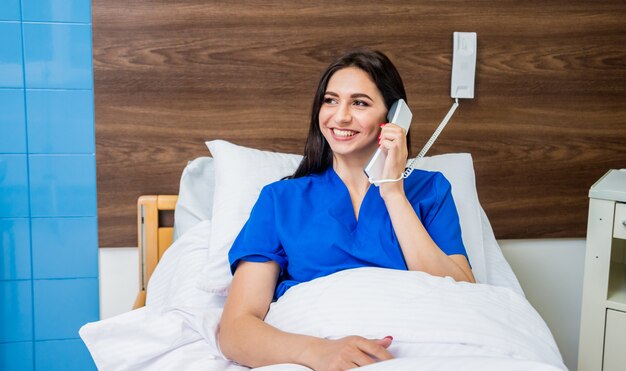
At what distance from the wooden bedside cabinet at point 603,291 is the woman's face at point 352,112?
25.4 inches

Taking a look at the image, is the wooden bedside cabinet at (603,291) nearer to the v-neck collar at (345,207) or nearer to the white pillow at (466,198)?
the white pillow at (466,198)

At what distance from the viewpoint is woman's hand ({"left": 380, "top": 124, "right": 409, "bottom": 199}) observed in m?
1.39

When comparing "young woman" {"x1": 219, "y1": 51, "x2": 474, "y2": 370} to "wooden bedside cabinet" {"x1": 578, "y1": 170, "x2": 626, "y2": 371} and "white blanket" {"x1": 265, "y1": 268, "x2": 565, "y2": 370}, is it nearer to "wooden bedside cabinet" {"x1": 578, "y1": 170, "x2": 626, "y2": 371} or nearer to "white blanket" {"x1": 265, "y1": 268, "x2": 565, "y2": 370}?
"white blanket" {"x1": 265, "y1": 268, "x2": 565, "y2": 370}

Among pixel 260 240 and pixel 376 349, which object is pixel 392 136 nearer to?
pixel 260 240

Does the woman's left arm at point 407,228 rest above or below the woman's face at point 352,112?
below

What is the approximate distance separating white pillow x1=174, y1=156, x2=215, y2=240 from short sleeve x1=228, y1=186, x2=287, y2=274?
0.33 metres

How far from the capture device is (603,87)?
204cm

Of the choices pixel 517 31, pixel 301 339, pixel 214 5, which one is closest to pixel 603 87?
pixel 517 31

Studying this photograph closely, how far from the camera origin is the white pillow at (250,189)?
1552mm

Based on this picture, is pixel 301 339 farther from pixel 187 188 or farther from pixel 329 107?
pixel 187 188

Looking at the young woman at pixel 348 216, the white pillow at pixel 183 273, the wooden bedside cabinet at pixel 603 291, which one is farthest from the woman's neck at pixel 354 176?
the wooden bedside cabinet at pixel 603 291

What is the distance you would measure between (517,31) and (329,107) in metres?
0.81

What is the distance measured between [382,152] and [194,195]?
58 centimetres

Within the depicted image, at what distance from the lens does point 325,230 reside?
1.39 m
